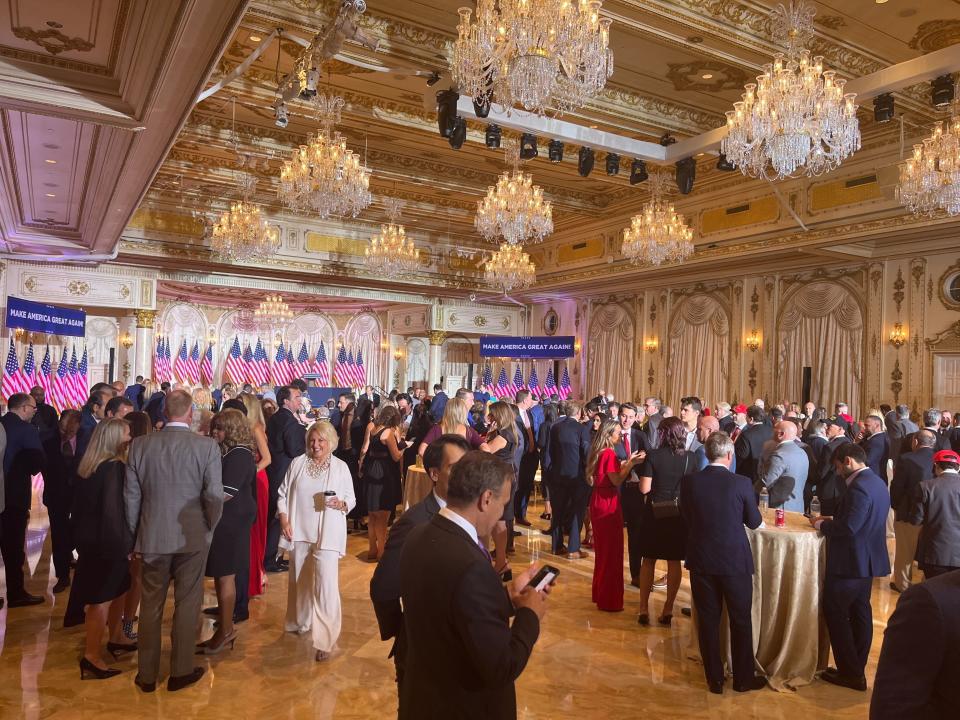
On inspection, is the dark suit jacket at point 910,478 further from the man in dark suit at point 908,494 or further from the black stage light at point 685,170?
the black stage light at point 685,170

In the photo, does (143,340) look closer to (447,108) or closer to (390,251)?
(390,251)

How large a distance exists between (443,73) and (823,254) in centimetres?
757

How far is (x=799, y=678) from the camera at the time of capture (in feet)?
14.3

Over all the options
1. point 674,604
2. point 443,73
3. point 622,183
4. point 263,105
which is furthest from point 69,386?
point 674,604

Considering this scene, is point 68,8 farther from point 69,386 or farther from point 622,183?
point 69,386

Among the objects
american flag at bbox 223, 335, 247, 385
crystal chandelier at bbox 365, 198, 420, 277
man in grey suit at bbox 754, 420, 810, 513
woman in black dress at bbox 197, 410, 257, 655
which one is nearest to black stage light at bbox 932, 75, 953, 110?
man in grey suit at bbox 754, 420, 810, 513

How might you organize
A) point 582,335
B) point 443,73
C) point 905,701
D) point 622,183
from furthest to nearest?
point 582,335
point 622,183
point 443,73
point 905,701

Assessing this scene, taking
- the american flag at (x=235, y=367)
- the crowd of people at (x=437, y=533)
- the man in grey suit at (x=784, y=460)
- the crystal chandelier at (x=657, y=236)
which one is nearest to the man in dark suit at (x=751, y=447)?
the crowd of people at (x=437, y=533)

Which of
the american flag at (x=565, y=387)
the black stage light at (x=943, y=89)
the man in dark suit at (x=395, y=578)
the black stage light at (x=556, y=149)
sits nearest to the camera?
the man in dark suit at (x=395, y=578)

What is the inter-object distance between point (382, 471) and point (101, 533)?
3.01 meters

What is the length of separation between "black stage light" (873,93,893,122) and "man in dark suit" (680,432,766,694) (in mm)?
5623

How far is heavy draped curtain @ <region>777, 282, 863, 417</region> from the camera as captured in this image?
12.7 m

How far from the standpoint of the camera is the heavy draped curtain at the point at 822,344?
12734 mm

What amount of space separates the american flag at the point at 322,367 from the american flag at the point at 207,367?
10.3 ft
